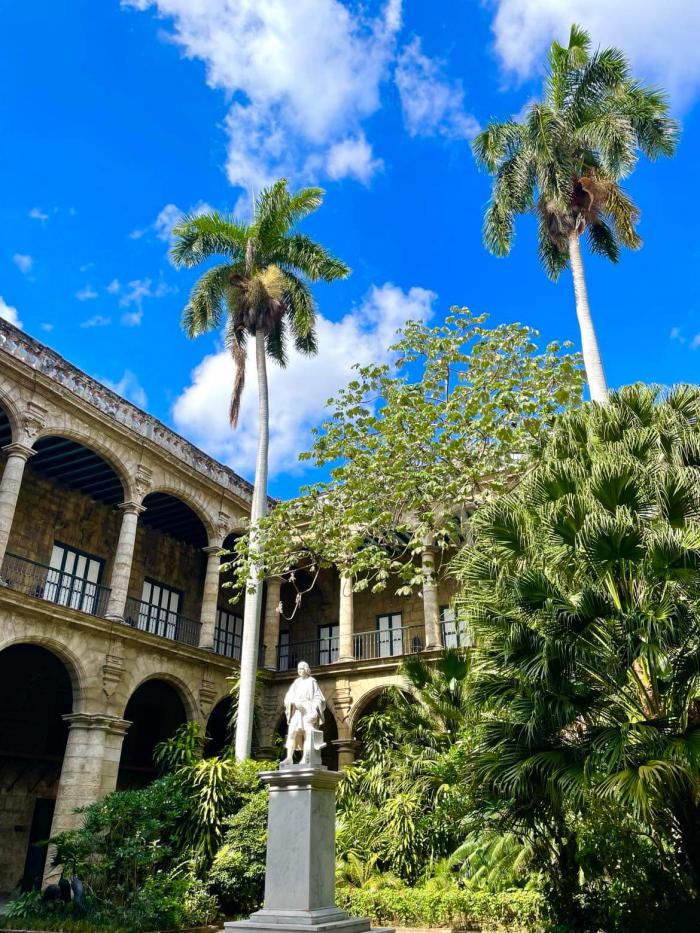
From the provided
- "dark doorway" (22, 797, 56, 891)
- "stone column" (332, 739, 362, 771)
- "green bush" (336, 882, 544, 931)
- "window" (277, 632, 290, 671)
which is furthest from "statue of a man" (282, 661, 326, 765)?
"window" (277, 632, 290, 671)

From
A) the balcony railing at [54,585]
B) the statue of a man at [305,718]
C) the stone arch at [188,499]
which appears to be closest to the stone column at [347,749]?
the stone arch at [188,499]

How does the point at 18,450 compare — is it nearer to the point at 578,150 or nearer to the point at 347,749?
the point at 347,749

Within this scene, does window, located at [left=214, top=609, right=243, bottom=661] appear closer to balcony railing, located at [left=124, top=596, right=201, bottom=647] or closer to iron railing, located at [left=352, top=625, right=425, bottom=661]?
balcony railing, located at [left=124, top=596, right=201, bottom=647]

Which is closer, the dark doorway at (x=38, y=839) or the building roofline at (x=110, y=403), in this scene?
the building roofline at (x=110, y=403)

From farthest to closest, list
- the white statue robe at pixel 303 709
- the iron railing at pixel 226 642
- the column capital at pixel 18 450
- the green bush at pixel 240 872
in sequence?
the iron railing at pixel 226 642 < the column capital at pixel 18 450 < the green bush at pixel 240 872 < the white statue robe at pixel 303 709

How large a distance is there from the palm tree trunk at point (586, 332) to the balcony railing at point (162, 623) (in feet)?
41.1

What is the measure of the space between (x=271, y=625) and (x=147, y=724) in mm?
4626

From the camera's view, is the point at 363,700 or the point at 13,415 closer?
the point at 13,415

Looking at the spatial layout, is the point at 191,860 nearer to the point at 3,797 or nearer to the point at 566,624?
the point at 3,797

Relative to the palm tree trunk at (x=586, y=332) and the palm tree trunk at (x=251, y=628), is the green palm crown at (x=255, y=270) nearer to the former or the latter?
the palm tree trunk at (x=251, y=628)

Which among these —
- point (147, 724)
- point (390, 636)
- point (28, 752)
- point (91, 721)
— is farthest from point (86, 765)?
point (390, 636)

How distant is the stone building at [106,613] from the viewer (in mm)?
15258

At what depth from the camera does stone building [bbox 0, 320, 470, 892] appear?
50.1ft

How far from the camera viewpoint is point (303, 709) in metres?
9.04
